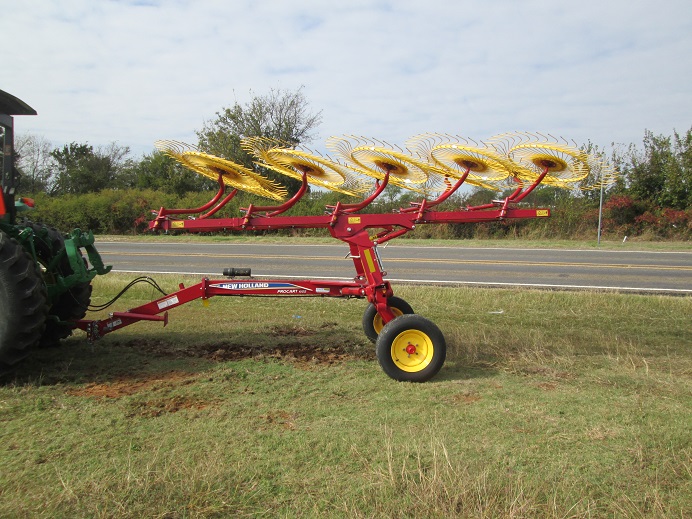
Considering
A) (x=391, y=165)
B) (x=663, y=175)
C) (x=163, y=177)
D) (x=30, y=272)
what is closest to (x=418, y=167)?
(x=391, y=165)

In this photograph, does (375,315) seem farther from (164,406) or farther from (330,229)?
(164,406)

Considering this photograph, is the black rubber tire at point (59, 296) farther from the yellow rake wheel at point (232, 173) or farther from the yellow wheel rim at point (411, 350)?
the yellow wheel rim at point (411, 350)

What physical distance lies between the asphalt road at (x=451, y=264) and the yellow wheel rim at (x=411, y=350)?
6.64m

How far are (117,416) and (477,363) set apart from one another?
3622 millimetres

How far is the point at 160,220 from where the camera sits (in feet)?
20.5

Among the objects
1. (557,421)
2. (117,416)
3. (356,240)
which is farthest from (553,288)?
(117,416)

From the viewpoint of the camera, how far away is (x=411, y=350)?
5820 millimetres

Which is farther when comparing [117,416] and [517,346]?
[517,346]

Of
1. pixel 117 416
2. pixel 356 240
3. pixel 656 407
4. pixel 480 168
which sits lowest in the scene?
pixel 117 416

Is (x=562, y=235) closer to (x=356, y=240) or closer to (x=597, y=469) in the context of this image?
(x=356, y=240)

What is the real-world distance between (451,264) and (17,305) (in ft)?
40.2

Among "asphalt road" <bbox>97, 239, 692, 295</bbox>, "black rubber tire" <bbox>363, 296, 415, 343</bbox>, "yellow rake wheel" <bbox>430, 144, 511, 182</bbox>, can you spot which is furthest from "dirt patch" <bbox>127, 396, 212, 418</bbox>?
"asphalt road" <bbox>97, 239, 692, 295</bbox>

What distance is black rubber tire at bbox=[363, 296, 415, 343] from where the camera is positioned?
23.2 ft

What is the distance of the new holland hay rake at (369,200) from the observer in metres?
5.83
